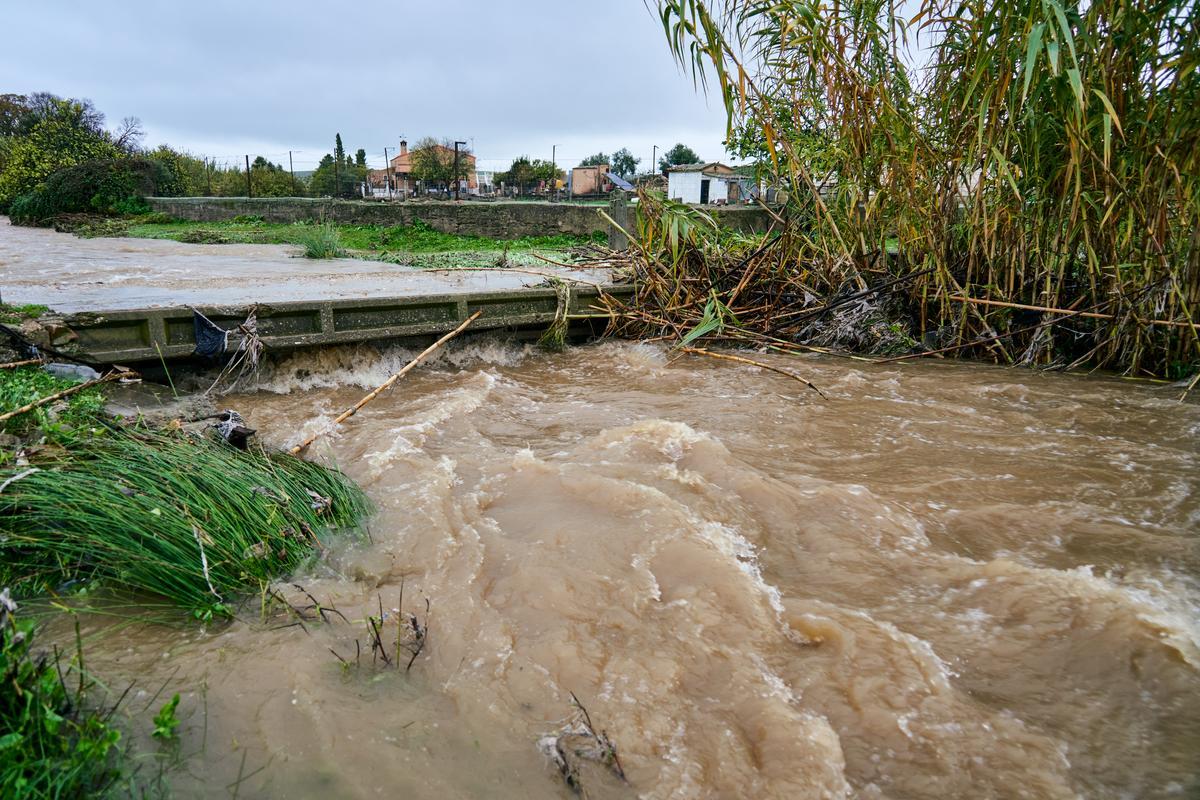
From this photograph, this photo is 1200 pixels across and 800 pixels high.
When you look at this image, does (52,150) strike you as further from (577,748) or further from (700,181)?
(577,748)

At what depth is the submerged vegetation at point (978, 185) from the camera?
490cm

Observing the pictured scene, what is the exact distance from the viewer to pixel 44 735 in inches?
67.3

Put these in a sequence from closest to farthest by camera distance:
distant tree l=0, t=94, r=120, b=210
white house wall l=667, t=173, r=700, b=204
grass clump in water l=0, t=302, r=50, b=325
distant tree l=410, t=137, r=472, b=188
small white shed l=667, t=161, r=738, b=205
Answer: grass clump in water l=0, t=302, r=50, b=325 < distant tree l=0, t=94, r=120, b=210 < distant tree l=410, t=137, r=472, b=188 < small white shed l=667, t=161, r=738, b=205 < white house wall l=667, t=173, r=700, b=204

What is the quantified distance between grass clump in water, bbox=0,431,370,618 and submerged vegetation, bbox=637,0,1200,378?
3703mm

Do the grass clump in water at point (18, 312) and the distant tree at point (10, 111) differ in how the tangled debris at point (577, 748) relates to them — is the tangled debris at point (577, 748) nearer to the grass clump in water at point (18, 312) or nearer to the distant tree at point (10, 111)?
the grass clump in water at point (18, 312)

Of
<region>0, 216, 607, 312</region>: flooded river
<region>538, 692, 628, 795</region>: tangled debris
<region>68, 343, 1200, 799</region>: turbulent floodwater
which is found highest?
<region>0, 216, 607, 312</region>: flooded river

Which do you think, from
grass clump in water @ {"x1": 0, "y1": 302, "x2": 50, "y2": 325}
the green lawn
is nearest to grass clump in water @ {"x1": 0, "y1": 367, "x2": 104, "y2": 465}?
grass clump in water @ {"x1": 0, "y1": 302, "x2": 50, "y2": 325}

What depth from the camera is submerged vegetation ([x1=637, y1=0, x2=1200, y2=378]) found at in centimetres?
490

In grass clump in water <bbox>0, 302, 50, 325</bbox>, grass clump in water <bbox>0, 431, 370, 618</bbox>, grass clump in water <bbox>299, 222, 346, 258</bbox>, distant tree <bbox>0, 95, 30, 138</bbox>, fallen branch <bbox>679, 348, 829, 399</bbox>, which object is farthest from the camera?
distant tree <bbox>0, 95, 30, 138</bbox>

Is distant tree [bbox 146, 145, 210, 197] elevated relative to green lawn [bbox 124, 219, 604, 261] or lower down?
elevated

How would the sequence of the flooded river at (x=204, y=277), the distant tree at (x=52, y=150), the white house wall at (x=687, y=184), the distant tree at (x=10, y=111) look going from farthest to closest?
the distant tree at (x=10, y=111)
the white house wall at (x=687, y=184)
the distant tree at (x=52, y=150)
the flooded river at (x=204, y=277)

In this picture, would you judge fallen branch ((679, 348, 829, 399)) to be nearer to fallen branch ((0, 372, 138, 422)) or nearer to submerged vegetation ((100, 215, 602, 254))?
fallen branch ((0, 372, 138, 422))

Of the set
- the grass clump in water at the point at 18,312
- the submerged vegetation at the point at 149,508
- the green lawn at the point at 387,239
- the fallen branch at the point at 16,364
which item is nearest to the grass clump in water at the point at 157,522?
the submerged vegetation at the point at 149,508

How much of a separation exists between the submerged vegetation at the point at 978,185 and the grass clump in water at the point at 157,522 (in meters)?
3.70
